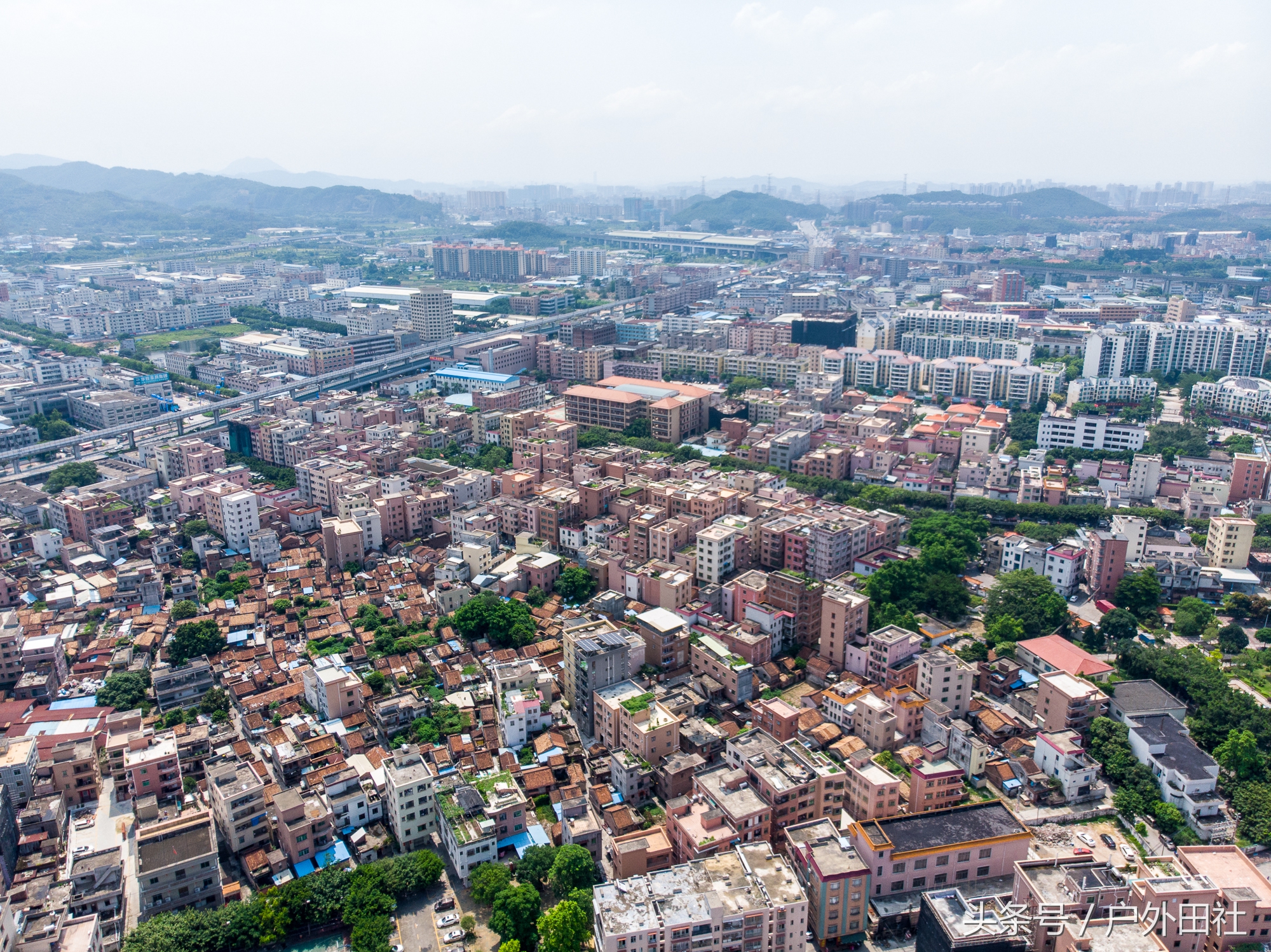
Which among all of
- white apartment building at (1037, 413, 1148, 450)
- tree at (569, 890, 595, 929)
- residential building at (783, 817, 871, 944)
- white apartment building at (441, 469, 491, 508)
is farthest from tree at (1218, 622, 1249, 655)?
white apartment building at (441, 469, 491, 508)

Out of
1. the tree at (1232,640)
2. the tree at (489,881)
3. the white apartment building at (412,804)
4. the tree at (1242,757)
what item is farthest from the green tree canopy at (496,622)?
the tree at (1232,640)

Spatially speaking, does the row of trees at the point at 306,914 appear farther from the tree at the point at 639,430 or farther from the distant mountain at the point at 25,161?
the distant mountain at the point at 25,161

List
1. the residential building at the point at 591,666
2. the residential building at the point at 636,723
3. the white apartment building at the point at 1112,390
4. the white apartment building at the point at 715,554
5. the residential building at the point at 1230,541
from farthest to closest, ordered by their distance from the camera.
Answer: the white apartment building at the point at 1112,390 → the residential building at the point at 1230,541 → the white apartment building at the point at 715,554 → the residential building at the point at 591,666 → the residential building at the point at 636,723

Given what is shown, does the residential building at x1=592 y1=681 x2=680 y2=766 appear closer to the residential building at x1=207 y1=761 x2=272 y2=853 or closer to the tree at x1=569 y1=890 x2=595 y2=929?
the tree at x1=569 y1=890 x2=595 y2=929

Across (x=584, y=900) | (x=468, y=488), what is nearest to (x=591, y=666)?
(x=584, y=900)

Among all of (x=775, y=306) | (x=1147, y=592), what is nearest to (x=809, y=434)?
(x=1147, y=592)

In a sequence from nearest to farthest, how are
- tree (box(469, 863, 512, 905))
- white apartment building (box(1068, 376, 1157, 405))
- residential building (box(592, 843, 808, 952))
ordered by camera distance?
residential building (box(592, 843, 808, 952))
tree (box(469, 863, 512, 905))
white apartment building (box(1068, 376, 1157, 405))
